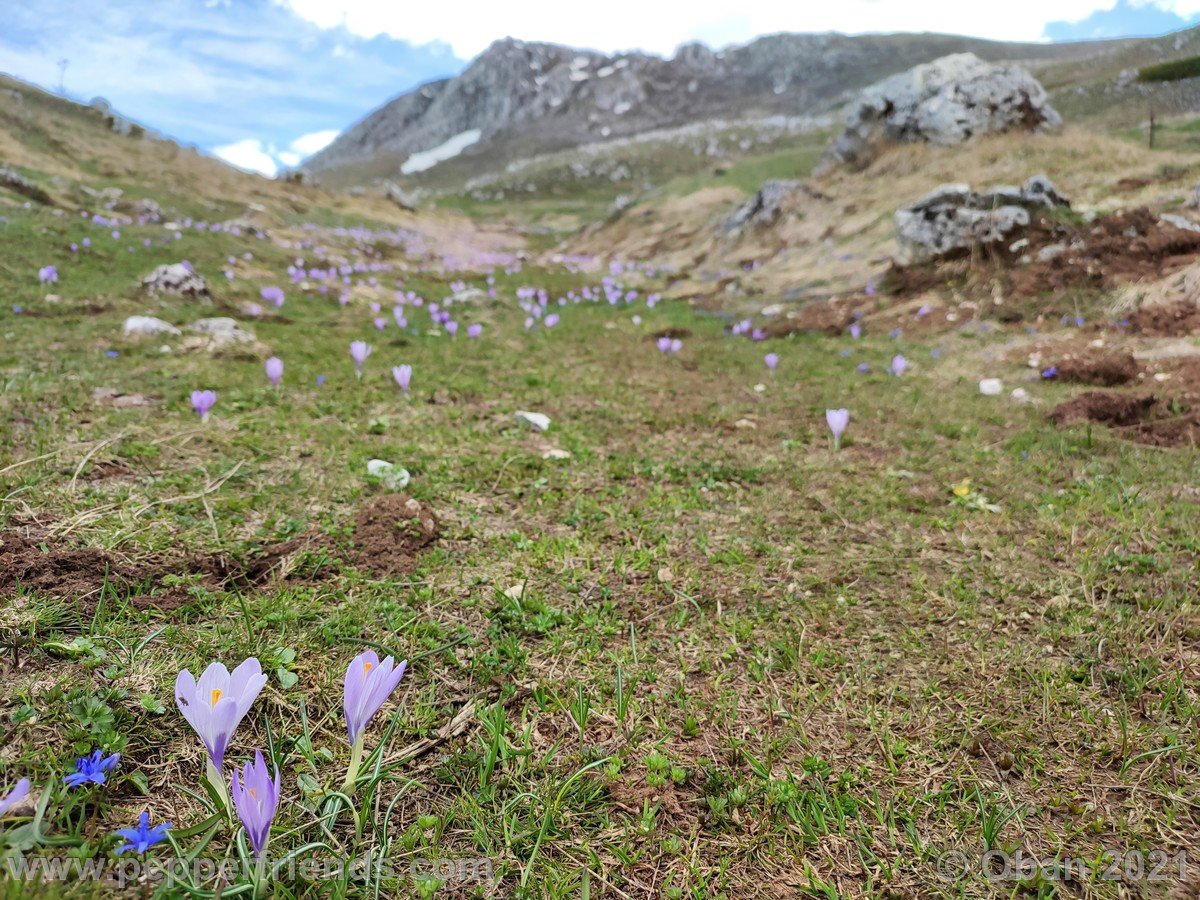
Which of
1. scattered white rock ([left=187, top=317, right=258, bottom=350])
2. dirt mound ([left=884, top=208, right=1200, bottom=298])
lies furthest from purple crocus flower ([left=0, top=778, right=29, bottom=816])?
A: dirt mound ([left=884, top=208, right=1200, bottom=298])

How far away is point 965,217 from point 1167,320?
4.72 meters

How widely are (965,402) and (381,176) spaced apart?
14481cm

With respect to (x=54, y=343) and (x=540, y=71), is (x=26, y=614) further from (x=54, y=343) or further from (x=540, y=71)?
(x=540, y=71)

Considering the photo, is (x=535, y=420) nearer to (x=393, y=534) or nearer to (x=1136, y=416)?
(x=393, y=534)

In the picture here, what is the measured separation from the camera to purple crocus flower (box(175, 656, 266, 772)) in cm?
146

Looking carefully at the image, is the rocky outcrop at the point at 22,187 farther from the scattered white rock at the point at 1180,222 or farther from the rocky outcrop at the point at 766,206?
the scattered white rock at the point at 1180,222

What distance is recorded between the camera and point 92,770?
150 centimetres

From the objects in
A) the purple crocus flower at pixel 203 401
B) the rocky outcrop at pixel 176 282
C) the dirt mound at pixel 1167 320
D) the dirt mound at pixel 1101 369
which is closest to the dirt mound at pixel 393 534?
the purple crocus flower at pixel 203 401

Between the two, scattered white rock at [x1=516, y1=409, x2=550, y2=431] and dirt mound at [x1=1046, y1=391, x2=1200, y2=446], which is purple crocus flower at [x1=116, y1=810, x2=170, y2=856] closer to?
scattered white rock at [x1=516, y1=409, x2=550, y2=431]

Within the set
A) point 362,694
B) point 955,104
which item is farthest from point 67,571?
point 955,104

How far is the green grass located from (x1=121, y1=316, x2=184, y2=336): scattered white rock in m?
1.19

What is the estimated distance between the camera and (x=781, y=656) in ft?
8.56

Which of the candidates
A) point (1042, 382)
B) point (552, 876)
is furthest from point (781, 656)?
point (1042, 382)

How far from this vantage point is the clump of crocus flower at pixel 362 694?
5.38ft
